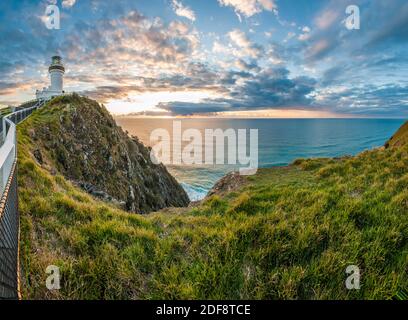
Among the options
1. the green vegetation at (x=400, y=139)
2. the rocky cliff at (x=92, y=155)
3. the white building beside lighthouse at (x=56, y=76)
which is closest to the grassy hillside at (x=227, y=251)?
the rocky cliff at (x=92, y=155)

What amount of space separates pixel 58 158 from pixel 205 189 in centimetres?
4446

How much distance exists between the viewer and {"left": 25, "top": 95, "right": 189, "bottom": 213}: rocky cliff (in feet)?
56.1

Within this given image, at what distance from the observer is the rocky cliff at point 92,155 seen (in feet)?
56.1

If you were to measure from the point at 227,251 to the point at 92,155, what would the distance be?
25774 millimetres

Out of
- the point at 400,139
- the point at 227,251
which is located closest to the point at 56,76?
the point at 400,139

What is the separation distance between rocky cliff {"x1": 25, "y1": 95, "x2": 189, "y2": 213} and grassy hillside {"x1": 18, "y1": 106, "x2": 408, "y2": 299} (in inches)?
263

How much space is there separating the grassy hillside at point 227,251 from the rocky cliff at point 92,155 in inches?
263

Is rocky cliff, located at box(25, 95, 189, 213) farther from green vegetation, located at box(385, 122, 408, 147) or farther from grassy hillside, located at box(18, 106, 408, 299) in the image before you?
green vegetation, located at box(385, 122, 408, 147)

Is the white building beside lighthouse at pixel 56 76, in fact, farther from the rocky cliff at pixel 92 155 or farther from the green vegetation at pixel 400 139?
the green vegetation at pixel 400 139

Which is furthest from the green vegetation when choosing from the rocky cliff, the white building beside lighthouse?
the white building beside lighthouse

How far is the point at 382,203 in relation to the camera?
19.6ft

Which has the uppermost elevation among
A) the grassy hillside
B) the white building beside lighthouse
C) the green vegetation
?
the white building beside lighthouse

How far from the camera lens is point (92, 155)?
26984mm
